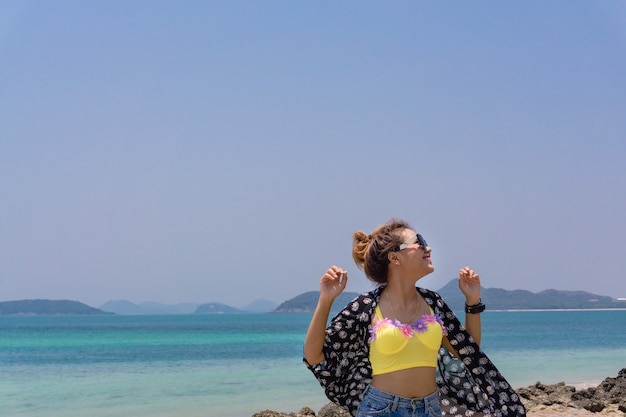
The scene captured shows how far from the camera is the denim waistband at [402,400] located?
4.51 meters

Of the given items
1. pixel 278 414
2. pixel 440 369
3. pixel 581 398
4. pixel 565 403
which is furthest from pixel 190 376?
pixel 440 369

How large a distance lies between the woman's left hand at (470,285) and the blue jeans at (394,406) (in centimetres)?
61

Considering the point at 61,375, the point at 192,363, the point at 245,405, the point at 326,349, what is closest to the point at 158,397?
the point at 245,405

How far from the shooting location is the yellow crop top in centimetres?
459

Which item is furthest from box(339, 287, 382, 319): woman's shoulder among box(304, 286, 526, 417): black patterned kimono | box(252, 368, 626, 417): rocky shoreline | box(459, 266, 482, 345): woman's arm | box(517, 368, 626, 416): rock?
box(517, 368, 626, 416): rock

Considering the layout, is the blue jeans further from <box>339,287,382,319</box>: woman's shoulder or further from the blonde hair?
the blonde hair

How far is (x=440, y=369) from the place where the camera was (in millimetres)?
4859

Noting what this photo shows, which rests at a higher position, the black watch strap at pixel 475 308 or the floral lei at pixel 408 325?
the black watch strap at pixel 475 308

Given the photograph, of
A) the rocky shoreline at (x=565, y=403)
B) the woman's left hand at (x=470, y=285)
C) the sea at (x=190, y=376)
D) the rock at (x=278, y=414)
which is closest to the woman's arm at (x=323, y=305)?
the woman's left hand at (x=470, y=285)

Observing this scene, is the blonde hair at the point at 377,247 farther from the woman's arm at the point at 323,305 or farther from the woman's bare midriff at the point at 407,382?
the woman's bare midriff at the point at 407,382

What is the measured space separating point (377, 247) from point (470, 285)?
1.85 feet

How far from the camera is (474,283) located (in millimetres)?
4926

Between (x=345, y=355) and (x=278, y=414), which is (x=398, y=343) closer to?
(x=345, y=355)

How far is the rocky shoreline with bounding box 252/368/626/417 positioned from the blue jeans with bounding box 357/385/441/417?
→ 338 inches
